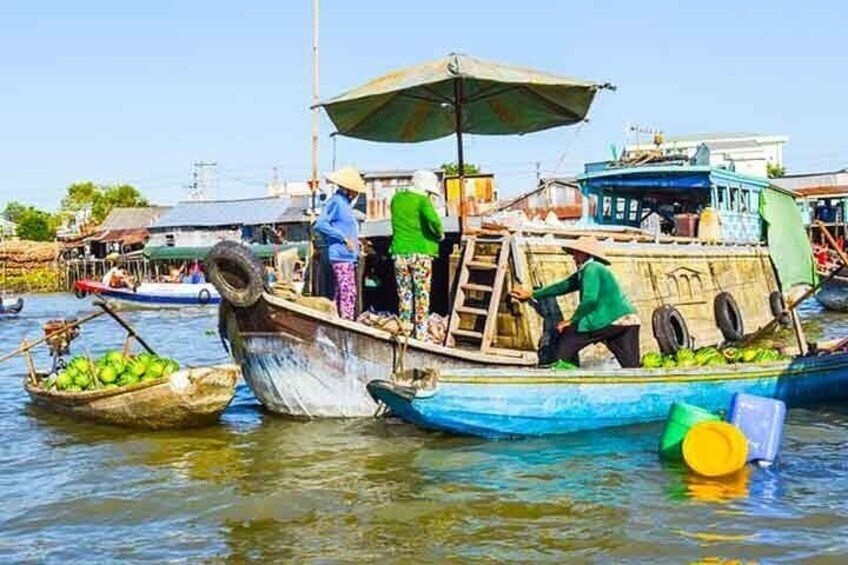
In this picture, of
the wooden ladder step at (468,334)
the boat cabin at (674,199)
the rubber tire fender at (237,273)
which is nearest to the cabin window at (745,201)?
the boat cabin at (674,199)

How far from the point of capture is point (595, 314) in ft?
29.3

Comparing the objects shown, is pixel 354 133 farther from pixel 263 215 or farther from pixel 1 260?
pixel 1 260

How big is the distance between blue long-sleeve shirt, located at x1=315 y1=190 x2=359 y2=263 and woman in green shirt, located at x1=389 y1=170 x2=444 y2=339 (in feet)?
1.30

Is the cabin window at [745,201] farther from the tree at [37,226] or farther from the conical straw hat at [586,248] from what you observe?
the tree at [37,226]

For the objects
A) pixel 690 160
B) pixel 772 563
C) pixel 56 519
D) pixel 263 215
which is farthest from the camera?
pixel 263 215

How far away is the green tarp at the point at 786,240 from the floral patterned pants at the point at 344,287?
33.5 ft

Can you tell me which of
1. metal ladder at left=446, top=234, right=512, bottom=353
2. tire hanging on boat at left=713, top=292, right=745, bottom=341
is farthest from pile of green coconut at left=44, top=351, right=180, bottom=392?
tire hanging on boat at left=713, top=292, right=745, bottom=341

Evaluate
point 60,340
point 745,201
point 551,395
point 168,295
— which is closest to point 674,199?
point 745,201

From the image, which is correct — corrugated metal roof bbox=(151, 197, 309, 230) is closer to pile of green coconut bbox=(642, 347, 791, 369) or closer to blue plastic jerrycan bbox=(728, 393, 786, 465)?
pile of green coconut bbox=(642, 347, 791, 369)

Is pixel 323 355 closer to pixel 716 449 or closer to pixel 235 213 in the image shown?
pixel 716 449

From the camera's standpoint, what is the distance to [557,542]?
19.6 feet

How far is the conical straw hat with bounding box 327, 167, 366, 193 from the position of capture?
31.2 ft

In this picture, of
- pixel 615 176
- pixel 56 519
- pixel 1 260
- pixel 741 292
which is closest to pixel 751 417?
pixel 56 519

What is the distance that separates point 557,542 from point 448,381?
226 cm
